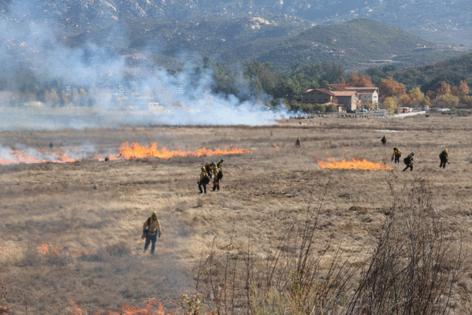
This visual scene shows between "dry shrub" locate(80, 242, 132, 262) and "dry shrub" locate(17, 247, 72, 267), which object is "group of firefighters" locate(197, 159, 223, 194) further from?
"dry shrub" locate(17, 247, 72, 267)

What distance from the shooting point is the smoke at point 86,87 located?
55625mm

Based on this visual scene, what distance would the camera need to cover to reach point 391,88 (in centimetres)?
13250

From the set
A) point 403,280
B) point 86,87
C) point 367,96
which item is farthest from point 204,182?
point 367,96

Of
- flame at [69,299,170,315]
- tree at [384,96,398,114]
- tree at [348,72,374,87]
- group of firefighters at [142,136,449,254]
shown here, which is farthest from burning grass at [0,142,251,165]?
tree at [348,72,374,87]

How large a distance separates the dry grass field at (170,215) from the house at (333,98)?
63.0 metres

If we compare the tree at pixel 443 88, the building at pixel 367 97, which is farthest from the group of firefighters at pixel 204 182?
the tree at pixel 443 88

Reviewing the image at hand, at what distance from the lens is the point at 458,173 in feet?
101

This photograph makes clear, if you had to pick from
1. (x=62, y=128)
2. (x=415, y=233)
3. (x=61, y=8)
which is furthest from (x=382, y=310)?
(x=61, y=8)

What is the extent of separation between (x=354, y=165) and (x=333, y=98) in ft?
248

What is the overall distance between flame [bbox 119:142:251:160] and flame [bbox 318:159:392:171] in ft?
28.1

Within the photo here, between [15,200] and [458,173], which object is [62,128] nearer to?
[15,200]

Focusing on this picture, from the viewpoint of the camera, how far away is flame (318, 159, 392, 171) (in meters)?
32.9

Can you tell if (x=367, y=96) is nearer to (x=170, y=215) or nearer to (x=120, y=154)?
(x=120, y=154)

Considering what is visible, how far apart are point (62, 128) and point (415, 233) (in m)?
59.0
